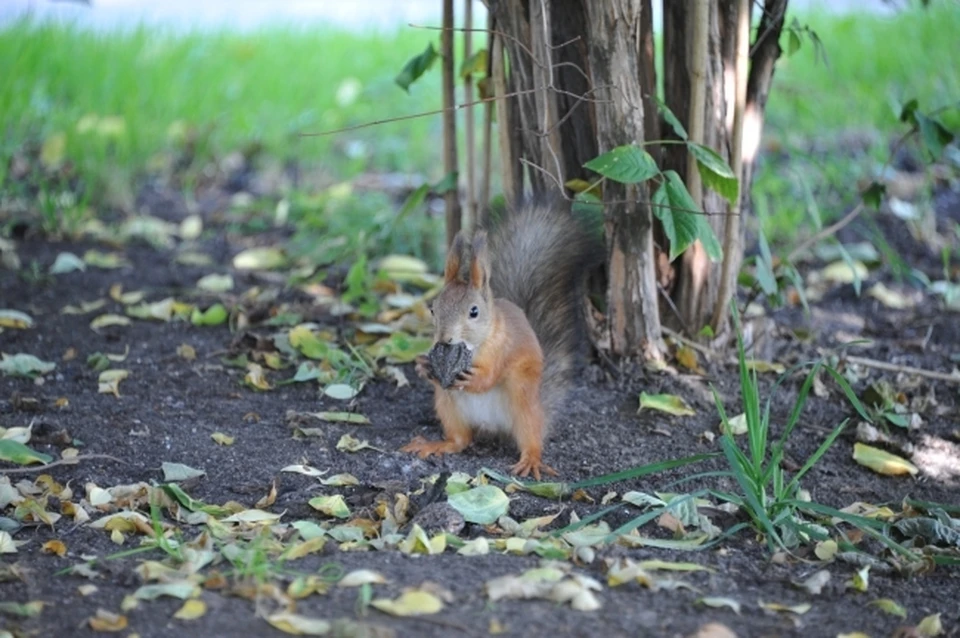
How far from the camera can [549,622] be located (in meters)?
2.09

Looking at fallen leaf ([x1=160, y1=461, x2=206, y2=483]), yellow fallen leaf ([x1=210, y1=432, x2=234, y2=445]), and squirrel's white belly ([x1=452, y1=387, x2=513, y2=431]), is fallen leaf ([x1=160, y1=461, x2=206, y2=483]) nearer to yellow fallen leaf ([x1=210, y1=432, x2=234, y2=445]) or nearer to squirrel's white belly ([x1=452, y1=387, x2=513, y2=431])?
yellow fallen leaf ([x1=210, y1=432, x2=234, y2=445])

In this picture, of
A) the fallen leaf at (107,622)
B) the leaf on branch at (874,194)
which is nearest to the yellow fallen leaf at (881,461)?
the leaf on branch at (874,194)

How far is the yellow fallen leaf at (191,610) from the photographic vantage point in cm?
207

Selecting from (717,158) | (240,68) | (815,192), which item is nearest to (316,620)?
(717,158)

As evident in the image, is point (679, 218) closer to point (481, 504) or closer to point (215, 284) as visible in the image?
point (481, 504)

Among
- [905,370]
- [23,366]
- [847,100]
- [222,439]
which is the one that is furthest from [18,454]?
[847,100]

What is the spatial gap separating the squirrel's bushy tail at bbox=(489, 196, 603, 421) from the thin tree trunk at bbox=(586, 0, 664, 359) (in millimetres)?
74

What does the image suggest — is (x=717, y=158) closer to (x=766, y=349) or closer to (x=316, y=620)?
(x=766, y=349)

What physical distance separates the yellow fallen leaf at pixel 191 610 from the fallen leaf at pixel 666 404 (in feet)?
4.84

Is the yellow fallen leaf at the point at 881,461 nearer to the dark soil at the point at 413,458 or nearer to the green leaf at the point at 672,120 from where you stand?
the dark soil at the point at 413,458

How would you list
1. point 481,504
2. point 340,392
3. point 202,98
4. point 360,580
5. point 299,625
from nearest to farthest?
point 299,625, point 360,580, point 481,504, point 340,392, point 202,98

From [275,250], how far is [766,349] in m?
1.97

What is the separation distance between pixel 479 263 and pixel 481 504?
0.60 m

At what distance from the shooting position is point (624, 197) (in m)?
3.24
